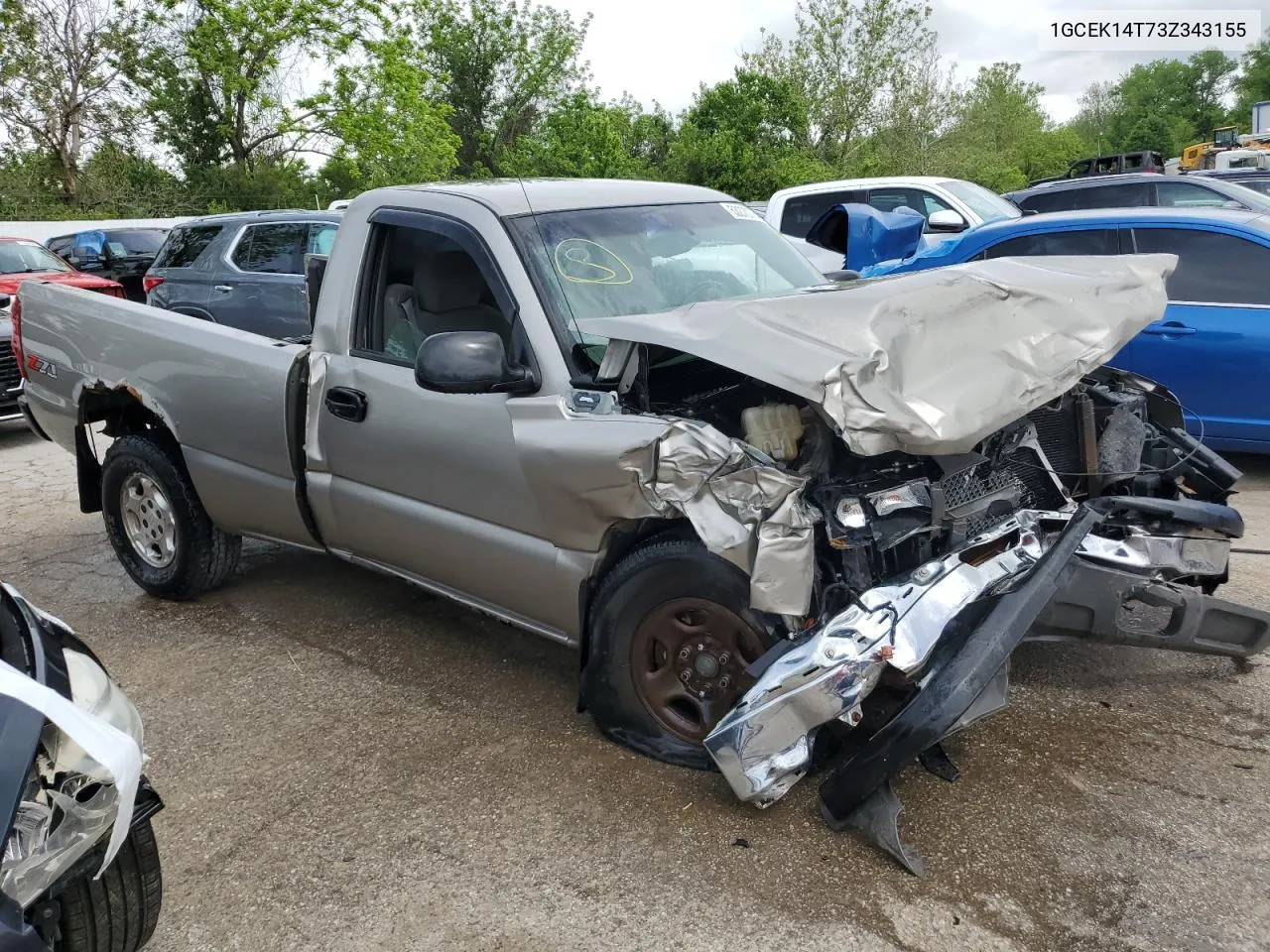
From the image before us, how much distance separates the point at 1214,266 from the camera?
620 centimetres

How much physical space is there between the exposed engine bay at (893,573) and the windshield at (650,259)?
40 cm

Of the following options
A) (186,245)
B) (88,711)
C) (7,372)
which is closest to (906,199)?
(186,245)

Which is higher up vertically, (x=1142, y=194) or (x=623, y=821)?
(x=1142, y=194)

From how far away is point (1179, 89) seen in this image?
70438 mm

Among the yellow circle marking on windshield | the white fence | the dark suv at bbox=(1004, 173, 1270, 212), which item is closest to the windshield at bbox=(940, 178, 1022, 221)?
the dark suv at bbox=(1004, 173, 1270, 212)

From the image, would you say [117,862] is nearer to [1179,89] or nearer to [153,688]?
[153,688]

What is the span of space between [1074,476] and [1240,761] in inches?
40.5

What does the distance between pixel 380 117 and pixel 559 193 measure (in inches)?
1132

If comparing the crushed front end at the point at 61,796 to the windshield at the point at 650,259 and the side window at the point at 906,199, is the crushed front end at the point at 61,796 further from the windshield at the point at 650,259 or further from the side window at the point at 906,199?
the side window at the point at 906,199

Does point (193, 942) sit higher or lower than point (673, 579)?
lower

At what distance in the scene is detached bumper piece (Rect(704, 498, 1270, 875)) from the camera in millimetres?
2758

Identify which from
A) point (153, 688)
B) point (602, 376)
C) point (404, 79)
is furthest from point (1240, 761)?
point (404, 79)

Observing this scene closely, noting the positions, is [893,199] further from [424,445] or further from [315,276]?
[424,445]

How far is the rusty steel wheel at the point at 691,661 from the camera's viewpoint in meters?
3.12
